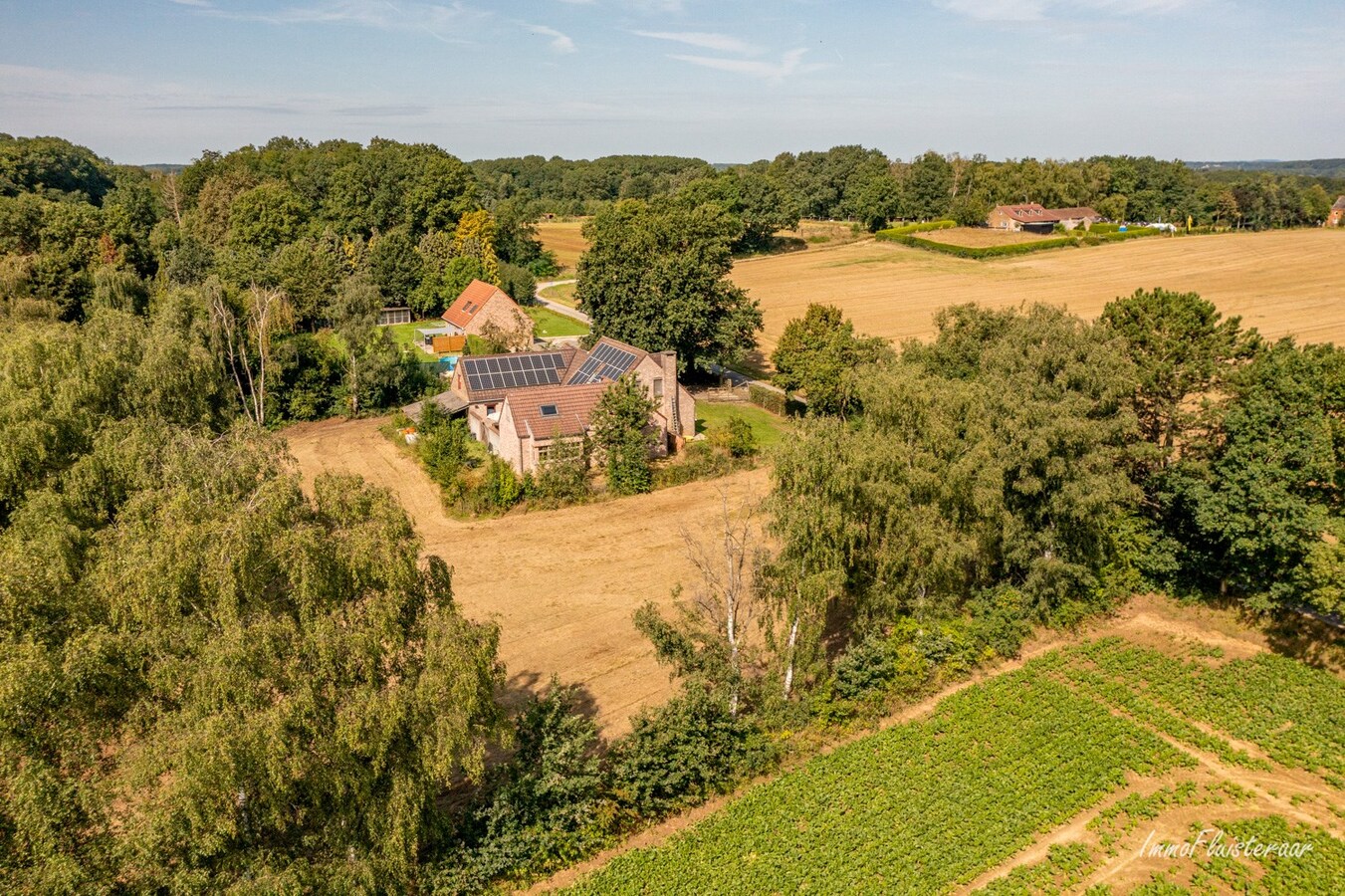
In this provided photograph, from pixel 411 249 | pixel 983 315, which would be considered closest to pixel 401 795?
pixel 983 315

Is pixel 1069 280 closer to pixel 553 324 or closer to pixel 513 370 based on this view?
pixel 553 324

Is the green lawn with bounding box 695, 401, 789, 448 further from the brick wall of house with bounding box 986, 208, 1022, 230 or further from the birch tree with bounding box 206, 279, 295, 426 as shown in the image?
the brick wall of house with bounding box 986, 208, 1022, 230

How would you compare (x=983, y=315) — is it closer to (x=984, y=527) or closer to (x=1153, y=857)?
(x=984, y=527)

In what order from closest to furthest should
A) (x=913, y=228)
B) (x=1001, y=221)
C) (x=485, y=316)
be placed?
(x=485, y=316)
(x=913, y=228)
(x=1001, y=221)

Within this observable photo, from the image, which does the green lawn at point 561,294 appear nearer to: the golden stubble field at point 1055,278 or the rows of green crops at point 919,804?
the golden stubble field at point 1055,278

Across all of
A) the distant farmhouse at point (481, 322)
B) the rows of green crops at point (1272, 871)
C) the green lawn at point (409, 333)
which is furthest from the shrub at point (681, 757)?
the green lawn at point (409, 333)

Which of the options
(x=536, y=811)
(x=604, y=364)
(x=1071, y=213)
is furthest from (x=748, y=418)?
(x=1071, y=213)
